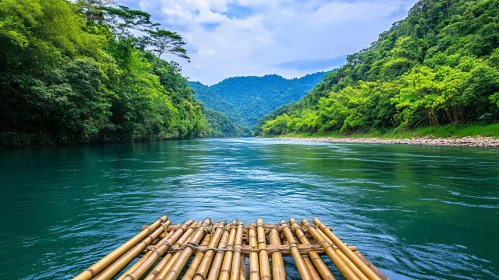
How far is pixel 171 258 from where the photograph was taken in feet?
13.4

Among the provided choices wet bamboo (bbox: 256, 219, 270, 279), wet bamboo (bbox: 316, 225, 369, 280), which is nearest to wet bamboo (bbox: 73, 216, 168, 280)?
wet bamboo (bbox: 256, 219, 270, 279)

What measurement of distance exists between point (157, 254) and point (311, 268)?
210cm

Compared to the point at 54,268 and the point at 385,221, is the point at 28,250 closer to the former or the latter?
A: the point at 54,268

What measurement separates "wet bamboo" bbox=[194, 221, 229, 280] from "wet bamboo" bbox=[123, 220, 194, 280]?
1.96 feet

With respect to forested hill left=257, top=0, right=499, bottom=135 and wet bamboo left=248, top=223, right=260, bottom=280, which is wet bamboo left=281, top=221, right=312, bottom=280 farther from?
forested hill left=257, top=0, right=499, bottom=135

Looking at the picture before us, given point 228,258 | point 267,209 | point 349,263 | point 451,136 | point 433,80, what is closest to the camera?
point 349,263

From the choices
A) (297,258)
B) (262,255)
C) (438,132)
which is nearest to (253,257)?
(262,255)

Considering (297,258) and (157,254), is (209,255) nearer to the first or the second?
(157,254)

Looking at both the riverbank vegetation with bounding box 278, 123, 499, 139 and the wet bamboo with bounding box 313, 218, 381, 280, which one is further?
the riverbank vegetation with bounding box 278, 123, 499, 139

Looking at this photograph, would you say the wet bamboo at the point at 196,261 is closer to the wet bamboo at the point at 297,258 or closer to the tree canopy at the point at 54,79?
the wet bamboo at the point at 297,258

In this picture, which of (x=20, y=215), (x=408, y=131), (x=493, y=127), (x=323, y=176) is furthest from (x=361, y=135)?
(x=20, y=215)

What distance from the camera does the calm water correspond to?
4.72 metres

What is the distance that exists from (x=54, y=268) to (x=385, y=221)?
646 cm

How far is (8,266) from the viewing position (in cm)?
437
